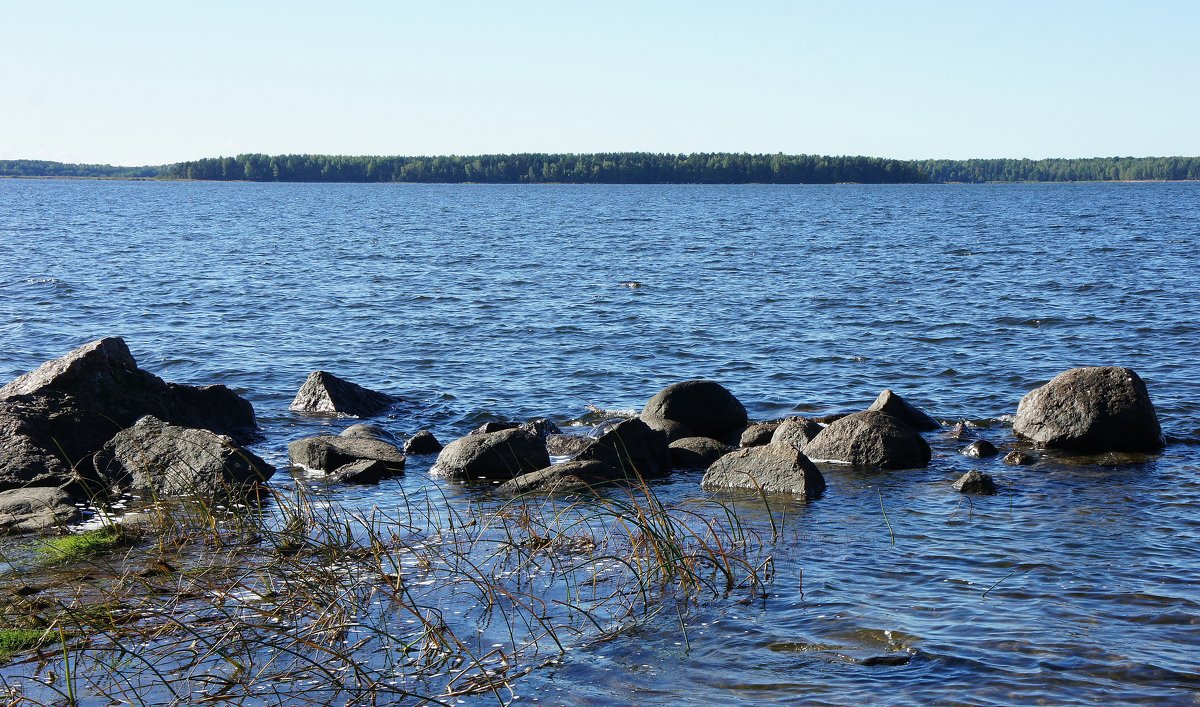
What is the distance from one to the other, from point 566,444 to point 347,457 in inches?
123

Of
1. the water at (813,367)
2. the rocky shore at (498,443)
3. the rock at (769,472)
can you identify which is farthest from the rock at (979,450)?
the rock at (769,472)

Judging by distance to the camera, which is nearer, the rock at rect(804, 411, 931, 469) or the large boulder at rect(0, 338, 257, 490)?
the large boulder at rect(0, 338, 257, 490)

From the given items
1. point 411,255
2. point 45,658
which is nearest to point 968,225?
point 411,255

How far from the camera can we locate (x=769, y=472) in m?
12.6

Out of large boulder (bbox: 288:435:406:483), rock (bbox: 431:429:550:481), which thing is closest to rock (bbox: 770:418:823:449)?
rock (bbox: 431:429:550:481)

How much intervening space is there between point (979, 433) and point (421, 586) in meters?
10.3

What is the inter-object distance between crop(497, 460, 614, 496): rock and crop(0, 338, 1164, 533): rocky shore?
0.7 inches

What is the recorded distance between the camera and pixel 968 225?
75.8m

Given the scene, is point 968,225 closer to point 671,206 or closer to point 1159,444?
point 671,206

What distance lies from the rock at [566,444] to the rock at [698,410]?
1229 mm

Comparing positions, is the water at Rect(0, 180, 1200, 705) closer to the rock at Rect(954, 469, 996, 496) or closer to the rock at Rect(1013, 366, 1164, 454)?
the rock at Rect(954, 469, 996, 496)

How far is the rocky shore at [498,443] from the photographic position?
12188mm

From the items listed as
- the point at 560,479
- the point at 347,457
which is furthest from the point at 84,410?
the point at 560,479

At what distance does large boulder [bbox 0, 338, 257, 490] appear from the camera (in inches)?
496
